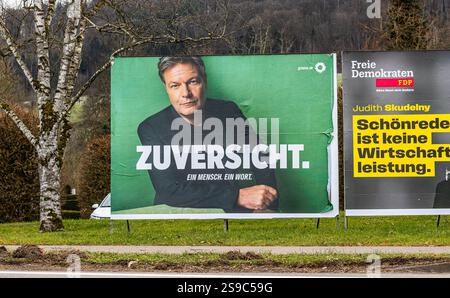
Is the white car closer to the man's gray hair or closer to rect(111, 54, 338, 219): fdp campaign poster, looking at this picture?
rect(111, 54, 338, 219): fdp campaign poster

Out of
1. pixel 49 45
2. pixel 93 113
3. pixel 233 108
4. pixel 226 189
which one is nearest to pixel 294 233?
pixel 226 189

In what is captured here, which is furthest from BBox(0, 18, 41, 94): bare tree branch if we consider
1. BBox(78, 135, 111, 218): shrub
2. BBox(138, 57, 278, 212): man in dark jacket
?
BBox(78, 135, 111, 218): shrub

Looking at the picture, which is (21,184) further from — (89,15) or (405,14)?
(405,14)

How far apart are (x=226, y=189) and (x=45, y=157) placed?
5286 mm

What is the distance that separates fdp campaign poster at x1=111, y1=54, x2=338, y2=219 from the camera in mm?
20047

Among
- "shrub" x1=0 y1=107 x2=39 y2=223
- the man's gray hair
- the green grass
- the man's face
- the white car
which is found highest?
the man's gray hair

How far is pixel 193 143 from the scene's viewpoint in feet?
66.4

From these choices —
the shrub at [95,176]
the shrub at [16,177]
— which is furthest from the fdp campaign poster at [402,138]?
the shrub at [95,176]

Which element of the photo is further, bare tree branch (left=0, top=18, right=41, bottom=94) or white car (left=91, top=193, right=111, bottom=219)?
white car (left=91, top=193, right=111, bottom=219)

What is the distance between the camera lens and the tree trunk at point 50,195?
866 inches

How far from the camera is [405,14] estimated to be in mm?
38062

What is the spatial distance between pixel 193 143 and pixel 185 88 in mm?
1382

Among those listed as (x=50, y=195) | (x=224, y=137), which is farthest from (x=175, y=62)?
(x=50, y=195)

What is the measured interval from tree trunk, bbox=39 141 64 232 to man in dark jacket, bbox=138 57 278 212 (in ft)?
10.4
